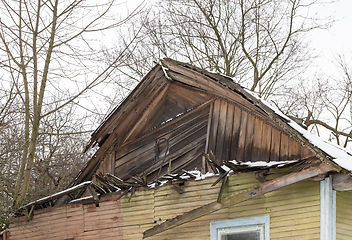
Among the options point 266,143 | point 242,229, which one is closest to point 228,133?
point 266,143

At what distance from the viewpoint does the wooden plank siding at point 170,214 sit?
6.65m

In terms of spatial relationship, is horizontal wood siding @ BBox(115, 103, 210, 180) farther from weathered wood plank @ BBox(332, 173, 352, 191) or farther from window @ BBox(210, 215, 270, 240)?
weathered wood plank @ BBox(332, 173, 352, 191)

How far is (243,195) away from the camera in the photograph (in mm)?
6824

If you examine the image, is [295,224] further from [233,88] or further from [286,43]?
[286,43]

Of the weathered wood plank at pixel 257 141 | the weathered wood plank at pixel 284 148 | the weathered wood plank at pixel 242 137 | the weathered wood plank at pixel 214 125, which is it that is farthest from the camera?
the weathered wood plank at pixel 214 125

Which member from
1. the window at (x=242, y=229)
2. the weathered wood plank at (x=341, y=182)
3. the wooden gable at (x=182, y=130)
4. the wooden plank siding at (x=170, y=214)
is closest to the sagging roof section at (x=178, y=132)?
the wooden gable at (x=182, y=130)

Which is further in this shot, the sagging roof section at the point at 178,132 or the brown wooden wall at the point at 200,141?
the brown wooden wall at the point at 200,141

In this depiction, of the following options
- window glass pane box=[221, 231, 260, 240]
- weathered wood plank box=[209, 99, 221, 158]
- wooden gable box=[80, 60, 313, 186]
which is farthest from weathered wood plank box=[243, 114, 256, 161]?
window glass pane box=[221, 231, 260, 240]

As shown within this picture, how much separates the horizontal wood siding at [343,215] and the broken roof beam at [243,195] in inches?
32.8

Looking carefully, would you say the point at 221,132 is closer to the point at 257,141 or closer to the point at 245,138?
the point at 245,138

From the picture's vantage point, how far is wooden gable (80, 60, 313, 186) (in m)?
7.51

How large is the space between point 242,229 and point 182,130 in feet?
8.55

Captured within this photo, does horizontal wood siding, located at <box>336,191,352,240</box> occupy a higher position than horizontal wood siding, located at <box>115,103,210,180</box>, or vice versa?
horizontal wood siding, located at <box>115,103,210,180</box>

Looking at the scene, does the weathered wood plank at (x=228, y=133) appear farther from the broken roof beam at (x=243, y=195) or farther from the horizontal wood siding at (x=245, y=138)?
the broken roof beam at (x=243, y=195)
